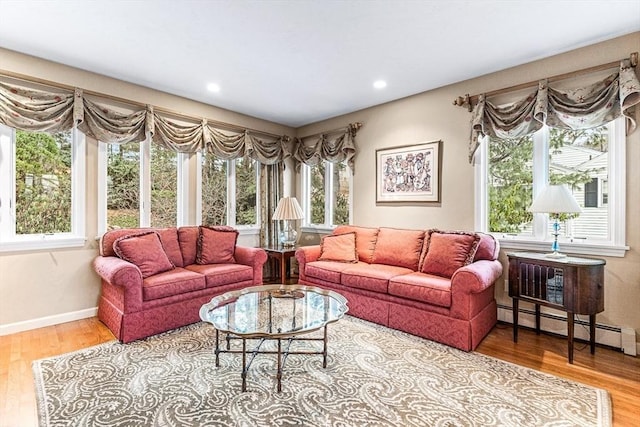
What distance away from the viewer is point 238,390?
209 cm

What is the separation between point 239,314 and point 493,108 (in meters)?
3.18

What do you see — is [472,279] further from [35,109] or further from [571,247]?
[35,109]

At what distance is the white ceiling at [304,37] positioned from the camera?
7.73ft

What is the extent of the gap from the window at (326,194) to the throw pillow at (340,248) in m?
0.84

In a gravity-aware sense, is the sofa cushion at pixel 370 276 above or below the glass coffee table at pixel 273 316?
above

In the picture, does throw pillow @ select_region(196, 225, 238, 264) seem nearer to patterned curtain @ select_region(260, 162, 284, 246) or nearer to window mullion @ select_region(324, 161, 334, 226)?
patterned curtain @ select_region(260, 162, 284, 246)

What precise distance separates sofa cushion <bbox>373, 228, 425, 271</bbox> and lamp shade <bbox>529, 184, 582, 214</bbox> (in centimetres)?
122

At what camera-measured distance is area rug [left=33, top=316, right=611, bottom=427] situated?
72.1 inches

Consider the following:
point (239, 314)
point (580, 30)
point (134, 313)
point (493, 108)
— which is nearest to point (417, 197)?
point (493, 108)

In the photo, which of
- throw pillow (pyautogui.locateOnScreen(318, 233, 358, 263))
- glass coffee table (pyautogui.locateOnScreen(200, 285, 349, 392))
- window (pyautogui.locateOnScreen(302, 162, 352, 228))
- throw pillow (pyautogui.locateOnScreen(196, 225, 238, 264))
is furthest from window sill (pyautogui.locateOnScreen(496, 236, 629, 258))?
throw pillow (pyautogui.locateOnScreen(196, 225, 238, 264))

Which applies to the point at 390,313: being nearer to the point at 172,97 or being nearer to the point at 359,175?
the point at 359,175

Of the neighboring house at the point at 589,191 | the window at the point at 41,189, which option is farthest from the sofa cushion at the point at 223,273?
the neighboring house at the point at 589,191

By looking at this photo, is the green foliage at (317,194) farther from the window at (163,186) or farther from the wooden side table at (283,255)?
the window at (163,186)

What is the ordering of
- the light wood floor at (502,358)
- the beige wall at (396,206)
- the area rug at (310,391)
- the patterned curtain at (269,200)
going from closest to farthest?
the area rug at (310,391) → the light wood floor at (502,358) → the beige wall at (396,206) → the patterned curtain at (269,200)
